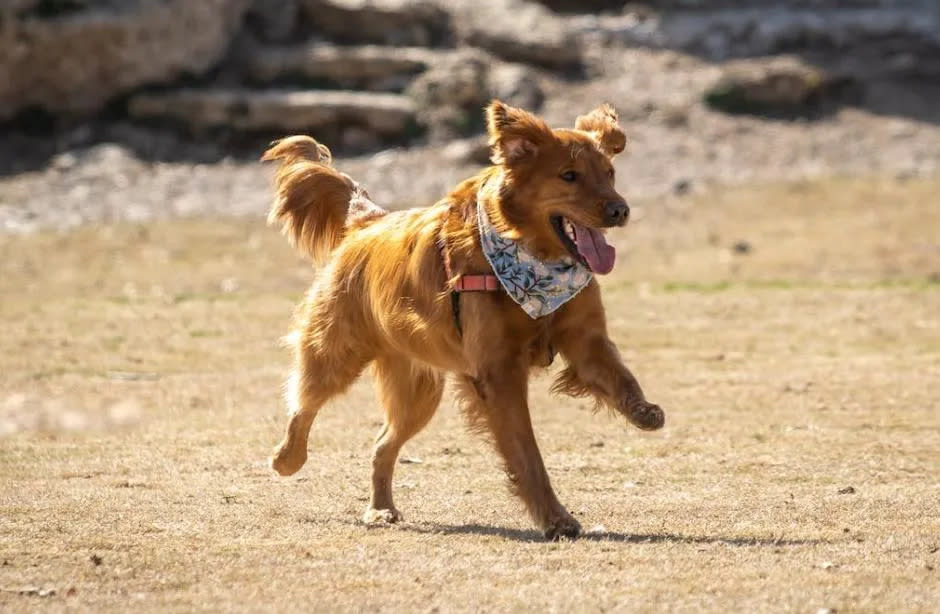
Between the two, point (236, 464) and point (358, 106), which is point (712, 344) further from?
point (358, 106)

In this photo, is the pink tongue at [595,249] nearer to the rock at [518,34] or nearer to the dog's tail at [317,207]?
the dog's tail at [317,207]

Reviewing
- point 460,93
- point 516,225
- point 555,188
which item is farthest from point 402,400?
point 460,93

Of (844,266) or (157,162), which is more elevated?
(844,266)

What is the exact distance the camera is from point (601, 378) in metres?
7.48

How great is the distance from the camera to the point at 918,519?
771 cm

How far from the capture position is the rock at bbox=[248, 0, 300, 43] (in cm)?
2486

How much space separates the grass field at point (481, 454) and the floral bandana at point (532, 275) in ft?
3.63

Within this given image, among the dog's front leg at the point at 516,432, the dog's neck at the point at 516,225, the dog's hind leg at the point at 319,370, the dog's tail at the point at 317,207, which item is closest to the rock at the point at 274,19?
the dog's tail at the point at 317,207

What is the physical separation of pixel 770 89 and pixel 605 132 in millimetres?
16967

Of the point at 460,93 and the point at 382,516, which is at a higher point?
the point at 382,516

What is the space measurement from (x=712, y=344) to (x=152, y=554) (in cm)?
787

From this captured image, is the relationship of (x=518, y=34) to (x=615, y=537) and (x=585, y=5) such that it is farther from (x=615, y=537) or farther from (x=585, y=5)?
(x=615, y=537)

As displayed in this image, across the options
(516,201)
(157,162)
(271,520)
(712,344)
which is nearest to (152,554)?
(271,520)

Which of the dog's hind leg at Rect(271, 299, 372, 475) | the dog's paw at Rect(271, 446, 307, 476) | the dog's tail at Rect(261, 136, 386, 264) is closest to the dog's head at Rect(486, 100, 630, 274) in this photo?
the dog's hind leg at Rect(271, 299, 372, 475)
